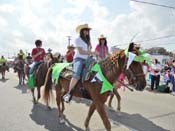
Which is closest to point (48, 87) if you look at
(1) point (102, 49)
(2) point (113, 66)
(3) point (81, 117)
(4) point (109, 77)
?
(3) point (81, 117)

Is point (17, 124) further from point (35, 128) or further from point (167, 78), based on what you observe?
point (167, 78)

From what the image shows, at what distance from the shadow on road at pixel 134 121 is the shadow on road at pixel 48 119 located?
4.12 feet

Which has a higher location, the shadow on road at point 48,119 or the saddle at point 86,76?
the saddle at point 86,76

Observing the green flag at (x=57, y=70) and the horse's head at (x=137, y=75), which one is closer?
the horse's head at (x=137, y=75)

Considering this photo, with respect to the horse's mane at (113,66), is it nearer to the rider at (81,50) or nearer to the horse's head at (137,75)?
Result: the horse's head at (137,75)

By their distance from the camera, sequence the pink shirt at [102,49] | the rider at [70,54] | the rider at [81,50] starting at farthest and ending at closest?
the rider at [70,54]
the pink shirt at [102,49]
the rider at [81,50]

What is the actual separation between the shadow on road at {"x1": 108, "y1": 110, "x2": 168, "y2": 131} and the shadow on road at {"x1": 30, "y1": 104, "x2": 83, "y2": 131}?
1.26 meters

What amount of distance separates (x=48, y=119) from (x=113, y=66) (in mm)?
3040

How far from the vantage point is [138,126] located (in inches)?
276

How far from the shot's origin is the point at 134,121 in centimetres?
749

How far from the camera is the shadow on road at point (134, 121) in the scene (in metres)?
6.84

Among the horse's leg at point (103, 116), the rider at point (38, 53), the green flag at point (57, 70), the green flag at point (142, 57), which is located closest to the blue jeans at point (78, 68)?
the horse's leg at point (103, 116)

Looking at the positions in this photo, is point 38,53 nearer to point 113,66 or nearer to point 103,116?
point 113,66

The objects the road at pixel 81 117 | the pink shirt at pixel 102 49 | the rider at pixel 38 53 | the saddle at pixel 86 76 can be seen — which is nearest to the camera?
the saddle at pixel 86 76
